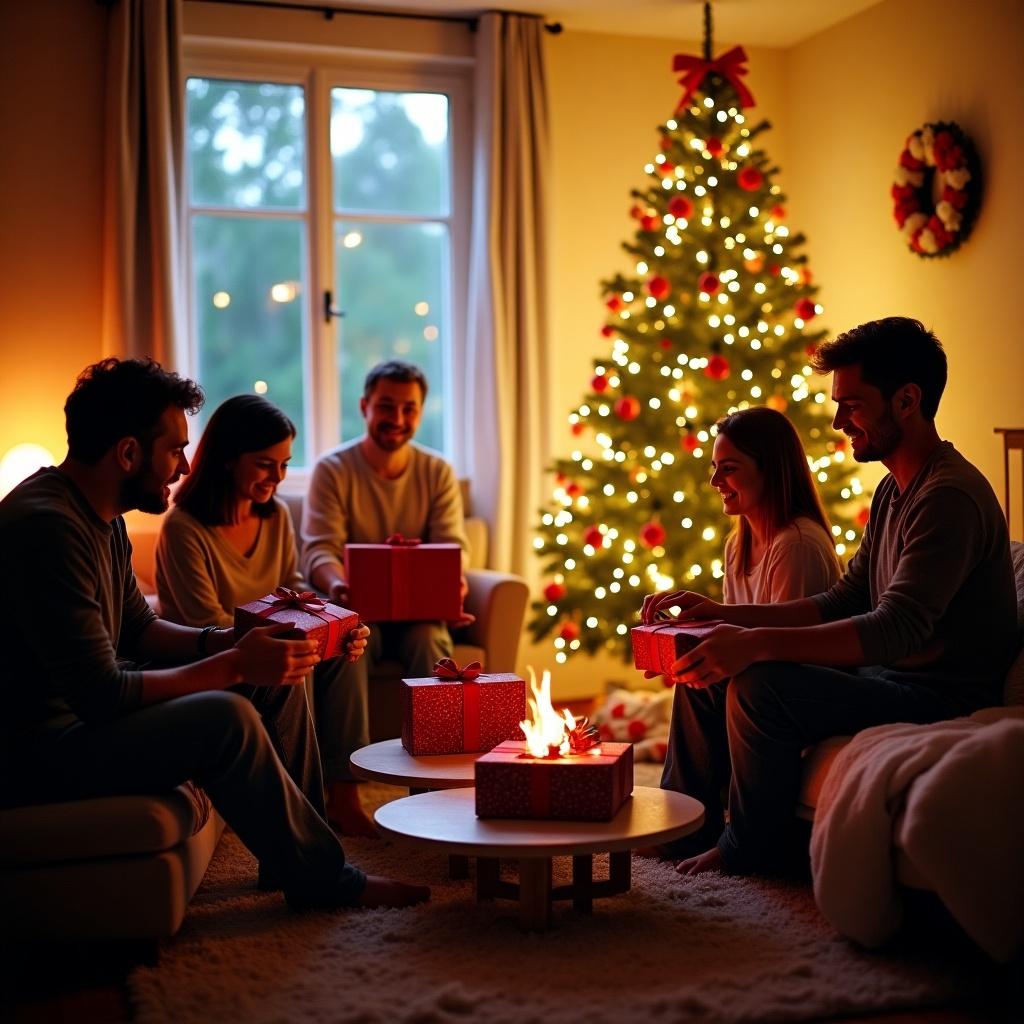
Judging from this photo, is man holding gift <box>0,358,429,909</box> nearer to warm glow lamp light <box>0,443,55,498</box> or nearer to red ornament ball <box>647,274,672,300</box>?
warm glow lamp light <box>0,443,55,498</box>

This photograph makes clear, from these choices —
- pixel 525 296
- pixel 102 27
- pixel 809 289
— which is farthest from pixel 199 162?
pixel 809 289

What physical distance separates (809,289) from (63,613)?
132 inches

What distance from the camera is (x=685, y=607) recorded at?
10.1ft

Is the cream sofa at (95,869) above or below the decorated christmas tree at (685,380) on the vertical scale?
below

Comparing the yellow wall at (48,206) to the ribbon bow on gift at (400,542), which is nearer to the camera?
the ribbon bow on gift at (400,542)

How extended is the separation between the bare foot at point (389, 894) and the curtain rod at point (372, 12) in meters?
3.64

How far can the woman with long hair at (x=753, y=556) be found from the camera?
307cm

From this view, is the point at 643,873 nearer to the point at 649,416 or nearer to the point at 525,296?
the point at 649,416

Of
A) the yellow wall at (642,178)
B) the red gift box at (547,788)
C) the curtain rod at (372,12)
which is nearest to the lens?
the red gift box at (547,788)

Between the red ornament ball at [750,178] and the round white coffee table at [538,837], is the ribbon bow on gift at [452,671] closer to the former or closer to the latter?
the round white coffee table at [538,837]

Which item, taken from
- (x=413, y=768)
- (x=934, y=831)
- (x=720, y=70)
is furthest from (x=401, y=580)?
(x=720, y=70)

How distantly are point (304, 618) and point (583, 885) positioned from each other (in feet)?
2.80

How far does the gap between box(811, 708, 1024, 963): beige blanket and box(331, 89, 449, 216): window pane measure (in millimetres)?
3635

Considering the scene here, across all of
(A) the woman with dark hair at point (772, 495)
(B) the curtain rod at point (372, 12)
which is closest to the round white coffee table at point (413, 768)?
(A) the woman with dark hair at point (772, 495)
